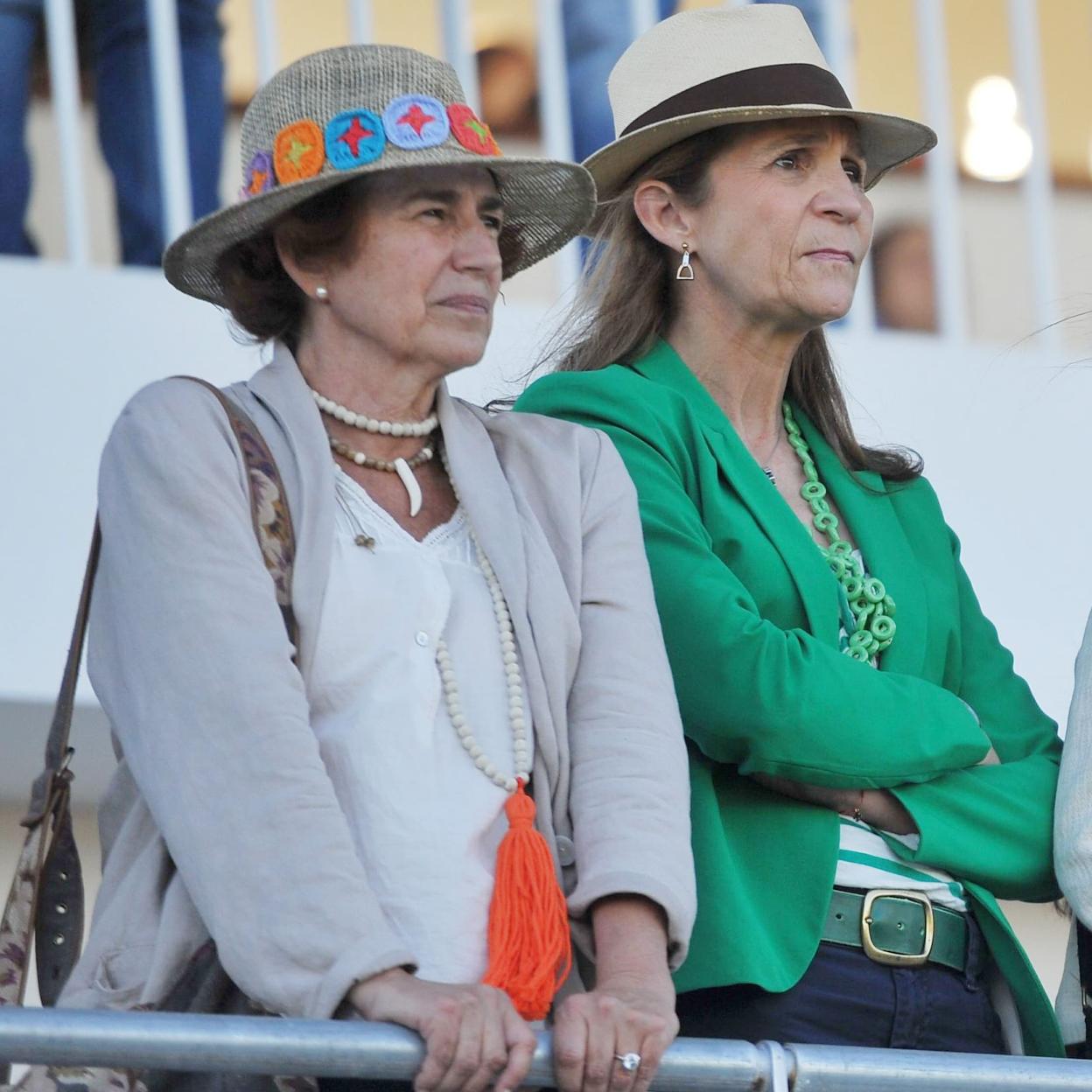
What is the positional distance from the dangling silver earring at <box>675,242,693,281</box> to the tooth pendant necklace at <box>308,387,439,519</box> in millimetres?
720

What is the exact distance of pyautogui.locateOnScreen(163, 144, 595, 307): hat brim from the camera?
2994 millimetres

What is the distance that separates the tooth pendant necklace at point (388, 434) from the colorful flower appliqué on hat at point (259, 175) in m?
0.25

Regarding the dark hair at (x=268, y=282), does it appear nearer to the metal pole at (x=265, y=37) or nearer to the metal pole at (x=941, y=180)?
the metal pole at (x=265, y=37)

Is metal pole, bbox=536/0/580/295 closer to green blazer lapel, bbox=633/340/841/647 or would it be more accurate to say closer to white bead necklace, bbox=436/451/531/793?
green blazer lapel, bbox=633/340/841/647

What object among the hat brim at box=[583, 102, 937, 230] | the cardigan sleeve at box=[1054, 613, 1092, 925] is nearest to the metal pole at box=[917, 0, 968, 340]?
the hat brim at box=[583, 102, 937, 230]

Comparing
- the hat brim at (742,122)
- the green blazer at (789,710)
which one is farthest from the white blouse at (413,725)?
the hat brim at (742,122)

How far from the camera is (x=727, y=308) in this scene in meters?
3.60

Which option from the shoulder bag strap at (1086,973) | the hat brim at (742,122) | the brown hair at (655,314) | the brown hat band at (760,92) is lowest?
the shoulder bag strap at (1086,973)

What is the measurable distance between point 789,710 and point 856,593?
0.37 meters

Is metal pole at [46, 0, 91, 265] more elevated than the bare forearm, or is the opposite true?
metal pole at [46, 0, 91, 265]

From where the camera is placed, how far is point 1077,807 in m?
3.13

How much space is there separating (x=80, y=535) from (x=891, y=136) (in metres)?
2.31

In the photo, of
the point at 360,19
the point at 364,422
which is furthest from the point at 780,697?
the point at 360,19

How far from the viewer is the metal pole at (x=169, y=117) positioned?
17.5ft
